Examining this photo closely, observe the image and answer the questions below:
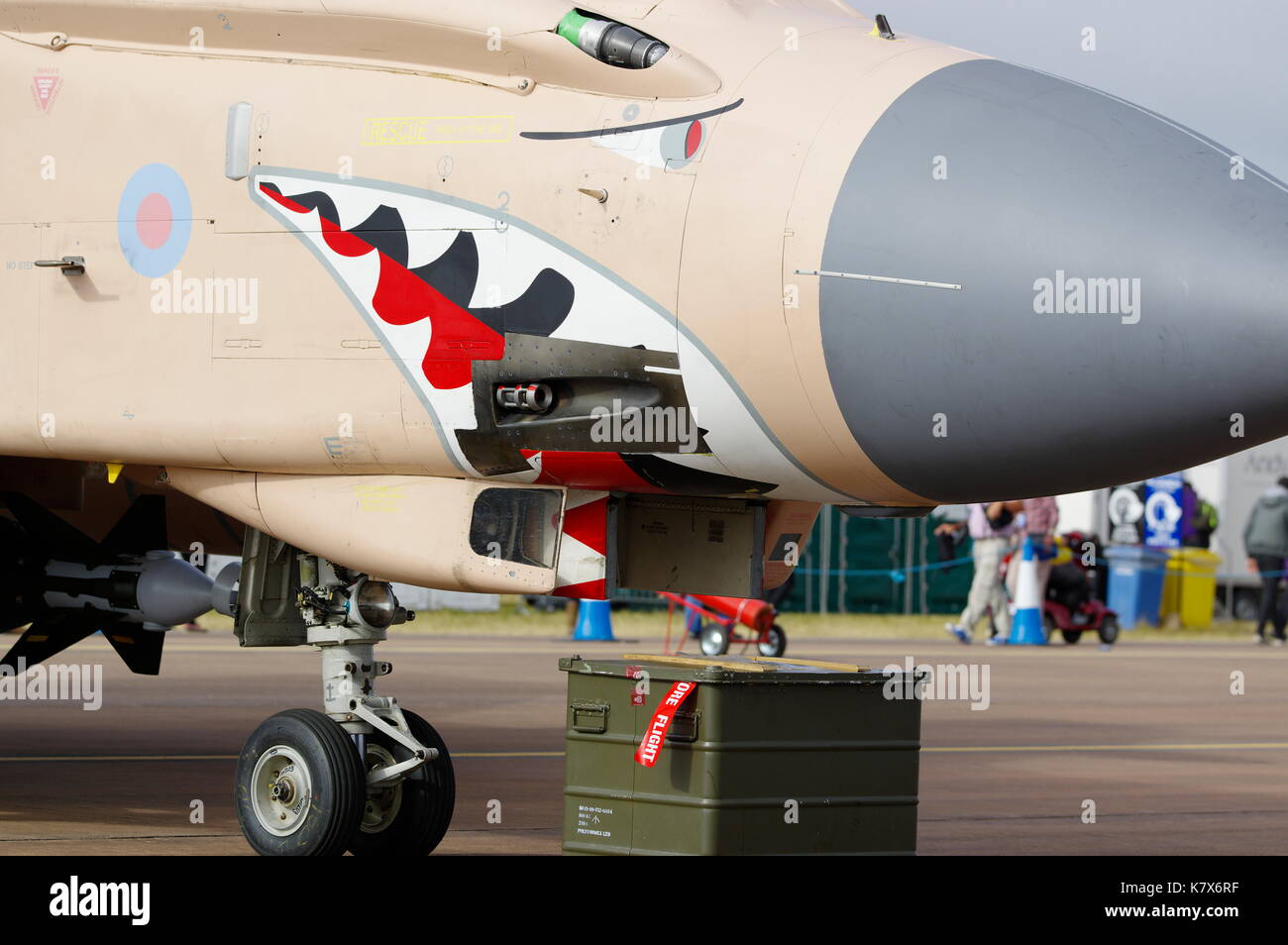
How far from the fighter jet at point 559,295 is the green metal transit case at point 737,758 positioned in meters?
0.43

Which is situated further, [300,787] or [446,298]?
[300,787]

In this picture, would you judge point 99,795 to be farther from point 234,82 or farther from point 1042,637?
point 1042,637

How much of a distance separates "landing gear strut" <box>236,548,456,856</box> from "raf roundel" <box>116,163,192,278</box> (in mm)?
1181

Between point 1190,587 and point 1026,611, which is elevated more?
point 1190,587

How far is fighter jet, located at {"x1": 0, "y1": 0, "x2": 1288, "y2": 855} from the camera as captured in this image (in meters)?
5.25

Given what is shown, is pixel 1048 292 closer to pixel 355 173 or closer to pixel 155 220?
→ pixel 355 173

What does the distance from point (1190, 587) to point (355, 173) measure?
24.7m

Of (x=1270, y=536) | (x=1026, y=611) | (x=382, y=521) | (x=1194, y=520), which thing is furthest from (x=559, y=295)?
(x=1194, y=520)

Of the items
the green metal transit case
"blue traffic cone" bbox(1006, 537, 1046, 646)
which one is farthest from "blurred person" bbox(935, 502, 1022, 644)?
the green metal transit case

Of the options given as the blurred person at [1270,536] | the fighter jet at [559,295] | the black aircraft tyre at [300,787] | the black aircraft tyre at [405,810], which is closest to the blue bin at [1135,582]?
the blurred person at [1270,536]

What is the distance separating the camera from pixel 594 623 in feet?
71.2

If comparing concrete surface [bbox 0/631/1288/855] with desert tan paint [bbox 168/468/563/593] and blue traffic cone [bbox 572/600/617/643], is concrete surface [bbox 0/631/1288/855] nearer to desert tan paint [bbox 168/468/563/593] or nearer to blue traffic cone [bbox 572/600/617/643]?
blue traffic cone [bbox 572/600/617/643]

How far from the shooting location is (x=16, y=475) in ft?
27.3

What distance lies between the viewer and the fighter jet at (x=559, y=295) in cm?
525
